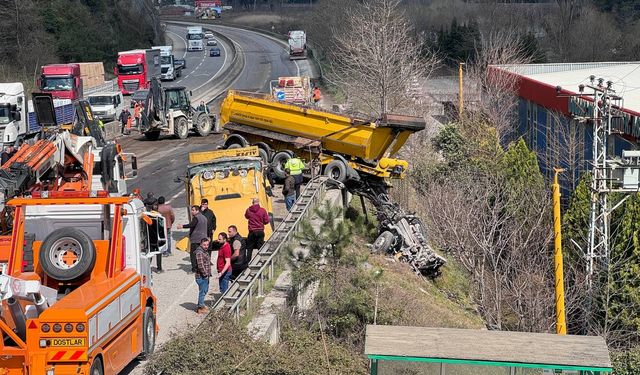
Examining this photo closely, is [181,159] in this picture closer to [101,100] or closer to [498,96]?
[101,100]

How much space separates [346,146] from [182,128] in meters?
18.1

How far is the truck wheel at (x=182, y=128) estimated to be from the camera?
4588 cm

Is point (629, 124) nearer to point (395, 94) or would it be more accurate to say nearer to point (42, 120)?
point (395, 94)

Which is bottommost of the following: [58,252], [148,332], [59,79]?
[59,79]

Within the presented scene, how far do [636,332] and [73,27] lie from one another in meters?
70.9

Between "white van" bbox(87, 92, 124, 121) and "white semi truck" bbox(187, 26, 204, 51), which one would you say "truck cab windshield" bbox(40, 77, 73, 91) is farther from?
"white semi truck" bbox(187, 26, 204, 51)

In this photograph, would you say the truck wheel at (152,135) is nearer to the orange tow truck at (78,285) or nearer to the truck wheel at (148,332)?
the orange tow truck at (78,285)

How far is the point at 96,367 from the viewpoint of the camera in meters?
11.9

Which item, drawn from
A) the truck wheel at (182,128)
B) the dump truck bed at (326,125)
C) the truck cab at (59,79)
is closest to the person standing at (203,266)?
the dump truck bed at (326,125)

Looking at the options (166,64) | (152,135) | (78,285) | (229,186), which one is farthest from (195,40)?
(78,285)

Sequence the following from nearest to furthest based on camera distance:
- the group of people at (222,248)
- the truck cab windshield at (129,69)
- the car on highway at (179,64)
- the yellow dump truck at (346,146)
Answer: the group of people at (222,248), the yellow dump truck at (346,146), the truck cab windshield at (129,69), the car on highway at (179,64)

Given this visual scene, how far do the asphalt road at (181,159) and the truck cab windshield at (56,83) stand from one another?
903 cm

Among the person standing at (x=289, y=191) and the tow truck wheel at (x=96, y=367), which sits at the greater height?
the tow truck wheel at (x=96, y=367)

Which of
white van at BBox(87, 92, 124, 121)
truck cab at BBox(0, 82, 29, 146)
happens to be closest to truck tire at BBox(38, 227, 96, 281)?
truck cab at BBox(0, 82, 29, 146)
